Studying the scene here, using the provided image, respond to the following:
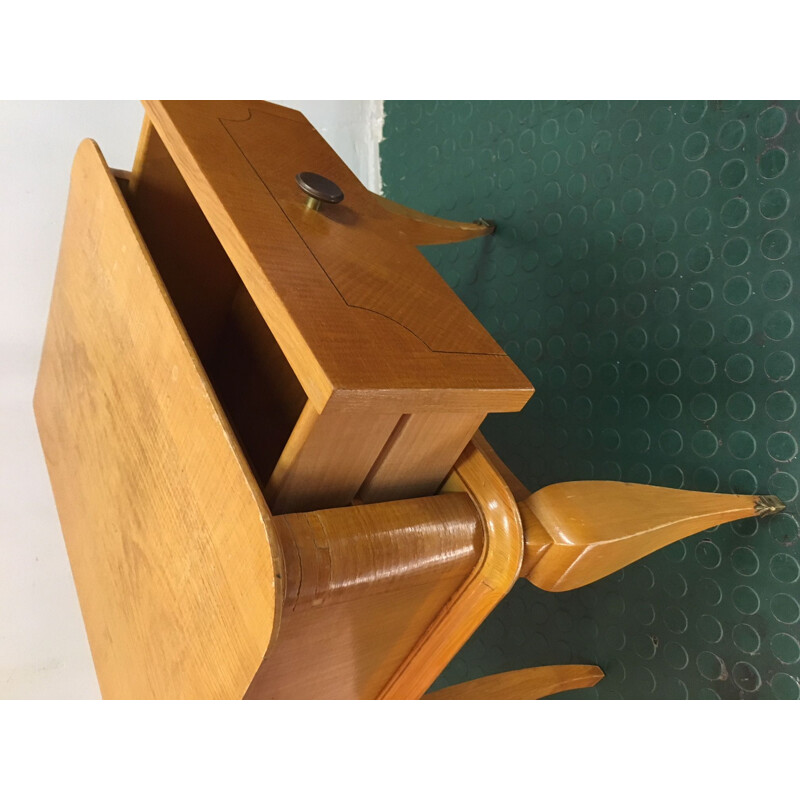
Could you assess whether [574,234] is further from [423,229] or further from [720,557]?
[720,557]

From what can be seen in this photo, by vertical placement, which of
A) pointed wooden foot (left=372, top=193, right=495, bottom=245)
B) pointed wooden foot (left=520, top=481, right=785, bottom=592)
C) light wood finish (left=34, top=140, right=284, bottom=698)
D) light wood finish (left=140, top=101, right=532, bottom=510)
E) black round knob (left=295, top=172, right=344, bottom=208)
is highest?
black round knob (left=295, top=172, right=344, bottom=208)

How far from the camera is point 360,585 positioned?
1.55ft

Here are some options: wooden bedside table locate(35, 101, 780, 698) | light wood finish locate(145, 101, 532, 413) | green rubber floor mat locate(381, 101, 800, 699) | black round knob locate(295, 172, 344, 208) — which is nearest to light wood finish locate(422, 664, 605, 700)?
green rubber floor mat locate(381, 101, 800, 699)

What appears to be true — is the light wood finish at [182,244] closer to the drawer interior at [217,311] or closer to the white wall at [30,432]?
→ the drawer interior at [217,311]

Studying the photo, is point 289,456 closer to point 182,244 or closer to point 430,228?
point 182,244

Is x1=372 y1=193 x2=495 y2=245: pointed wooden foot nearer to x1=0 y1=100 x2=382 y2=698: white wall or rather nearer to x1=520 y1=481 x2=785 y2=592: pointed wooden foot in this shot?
x1=520 y1=481 x2=785 y2=592: pointed wooden foot

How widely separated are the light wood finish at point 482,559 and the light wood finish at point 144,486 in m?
0.21

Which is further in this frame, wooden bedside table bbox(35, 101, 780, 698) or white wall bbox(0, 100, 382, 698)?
white wall bbox(0, 100, 382, 698)

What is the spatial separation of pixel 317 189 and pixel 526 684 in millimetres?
670

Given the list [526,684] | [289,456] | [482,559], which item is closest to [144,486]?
[289,456]

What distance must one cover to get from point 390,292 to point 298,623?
0.85 feet

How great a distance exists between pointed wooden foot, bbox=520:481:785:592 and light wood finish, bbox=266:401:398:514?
0.17 meters

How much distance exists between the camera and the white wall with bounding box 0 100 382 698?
111 cm

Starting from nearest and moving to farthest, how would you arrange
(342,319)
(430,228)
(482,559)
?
1. (342,319)
2. (482,559)
3. (430,228)
